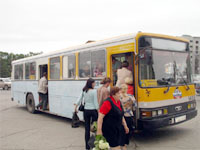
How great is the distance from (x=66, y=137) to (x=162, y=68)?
3.41 meters

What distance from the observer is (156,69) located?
21.1 feet

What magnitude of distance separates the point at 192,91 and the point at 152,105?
6.62 feet

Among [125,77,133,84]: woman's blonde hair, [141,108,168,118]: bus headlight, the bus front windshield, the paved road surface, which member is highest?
the bus front windshield

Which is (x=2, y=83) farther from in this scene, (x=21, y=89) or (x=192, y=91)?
(x=192, y=91)

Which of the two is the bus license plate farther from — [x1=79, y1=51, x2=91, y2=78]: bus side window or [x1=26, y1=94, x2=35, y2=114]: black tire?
[x1=26, y1=94, x2=35, y2=114]: black tire

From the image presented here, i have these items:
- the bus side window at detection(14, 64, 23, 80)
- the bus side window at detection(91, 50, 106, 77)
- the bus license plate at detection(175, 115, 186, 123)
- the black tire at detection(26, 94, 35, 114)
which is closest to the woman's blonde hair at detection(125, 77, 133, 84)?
the bus side window at detection(91, 50, 106, 77)

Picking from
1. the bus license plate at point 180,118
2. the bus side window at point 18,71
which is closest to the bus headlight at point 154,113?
the bus license plate at point 180,118

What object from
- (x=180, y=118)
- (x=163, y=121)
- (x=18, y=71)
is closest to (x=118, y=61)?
(x=163, y=121)

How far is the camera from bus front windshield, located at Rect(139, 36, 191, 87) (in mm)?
6277

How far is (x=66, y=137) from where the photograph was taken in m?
7.28

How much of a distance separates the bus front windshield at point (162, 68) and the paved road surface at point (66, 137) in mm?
1550

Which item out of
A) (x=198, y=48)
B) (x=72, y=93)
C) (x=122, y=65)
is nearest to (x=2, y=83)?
(x=72, y=93)

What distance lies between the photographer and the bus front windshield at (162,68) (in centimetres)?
628

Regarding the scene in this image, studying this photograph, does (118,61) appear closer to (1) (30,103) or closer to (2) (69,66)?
(2) (69,66)
